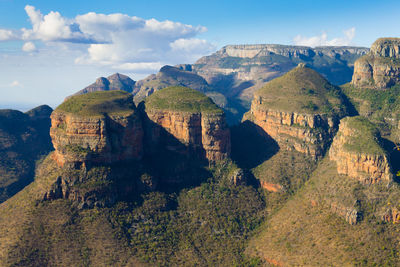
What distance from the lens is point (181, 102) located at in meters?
111

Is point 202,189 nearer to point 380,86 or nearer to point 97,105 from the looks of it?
point 97,105

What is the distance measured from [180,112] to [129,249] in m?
42.5

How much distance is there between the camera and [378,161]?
281 feet

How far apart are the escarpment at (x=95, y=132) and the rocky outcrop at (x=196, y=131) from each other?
9181mm

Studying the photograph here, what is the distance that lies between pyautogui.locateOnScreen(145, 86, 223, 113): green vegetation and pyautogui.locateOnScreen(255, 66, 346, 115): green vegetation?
26.7 m

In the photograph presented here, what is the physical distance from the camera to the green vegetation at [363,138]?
88500 mm

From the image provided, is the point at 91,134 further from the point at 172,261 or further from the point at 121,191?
the point at 172,261


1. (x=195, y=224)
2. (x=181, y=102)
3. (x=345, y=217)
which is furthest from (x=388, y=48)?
(x=195, y=224)

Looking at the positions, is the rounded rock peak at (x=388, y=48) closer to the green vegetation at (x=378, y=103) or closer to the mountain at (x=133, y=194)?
the green vegetation at (x=378, y=103)

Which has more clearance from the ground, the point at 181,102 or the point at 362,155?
the point at 181,102

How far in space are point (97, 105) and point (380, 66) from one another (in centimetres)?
11276

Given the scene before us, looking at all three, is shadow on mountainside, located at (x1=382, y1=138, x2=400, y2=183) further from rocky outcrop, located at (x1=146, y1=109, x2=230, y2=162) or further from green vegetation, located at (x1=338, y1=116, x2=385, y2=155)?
rocky outcrop, located at (x1=146, y1=109, x2=230, y2=162)

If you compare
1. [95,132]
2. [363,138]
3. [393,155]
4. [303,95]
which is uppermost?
[303,95]

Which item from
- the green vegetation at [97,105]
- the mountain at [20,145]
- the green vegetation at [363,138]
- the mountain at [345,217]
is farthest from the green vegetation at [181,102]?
the mountain at [20,145]
